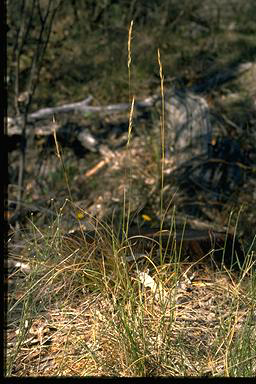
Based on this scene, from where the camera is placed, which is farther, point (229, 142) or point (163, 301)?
point (229, 142)

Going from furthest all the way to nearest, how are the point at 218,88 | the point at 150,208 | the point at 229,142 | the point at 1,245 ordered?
the point at 218,88 → the point at 229,142 → the point at 150,208 → the point at 1,245

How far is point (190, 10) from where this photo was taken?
8.77m

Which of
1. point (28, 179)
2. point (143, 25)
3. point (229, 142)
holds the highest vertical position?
point (143, 25)

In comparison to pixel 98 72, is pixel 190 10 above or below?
above

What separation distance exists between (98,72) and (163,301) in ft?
17.4

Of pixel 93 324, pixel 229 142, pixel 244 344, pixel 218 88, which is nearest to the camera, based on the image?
pixel 244 344

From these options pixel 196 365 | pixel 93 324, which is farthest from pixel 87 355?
pixel 196 365

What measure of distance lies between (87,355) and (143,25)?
616 cm

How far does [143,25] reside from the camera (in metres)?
8.60

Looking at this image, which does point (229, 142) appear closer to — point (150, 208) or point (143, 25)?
point (150, 208)

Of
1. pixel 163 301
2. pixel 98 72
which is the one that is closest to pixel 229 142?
pixel 98 72

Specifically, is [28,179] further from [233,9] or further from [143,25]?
[233,9]

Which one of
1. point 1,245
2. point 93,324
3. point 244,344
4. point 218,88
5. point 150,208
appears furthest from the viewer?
point 218,88

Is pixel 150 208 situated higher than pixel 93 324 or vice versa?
pixel 93 324
